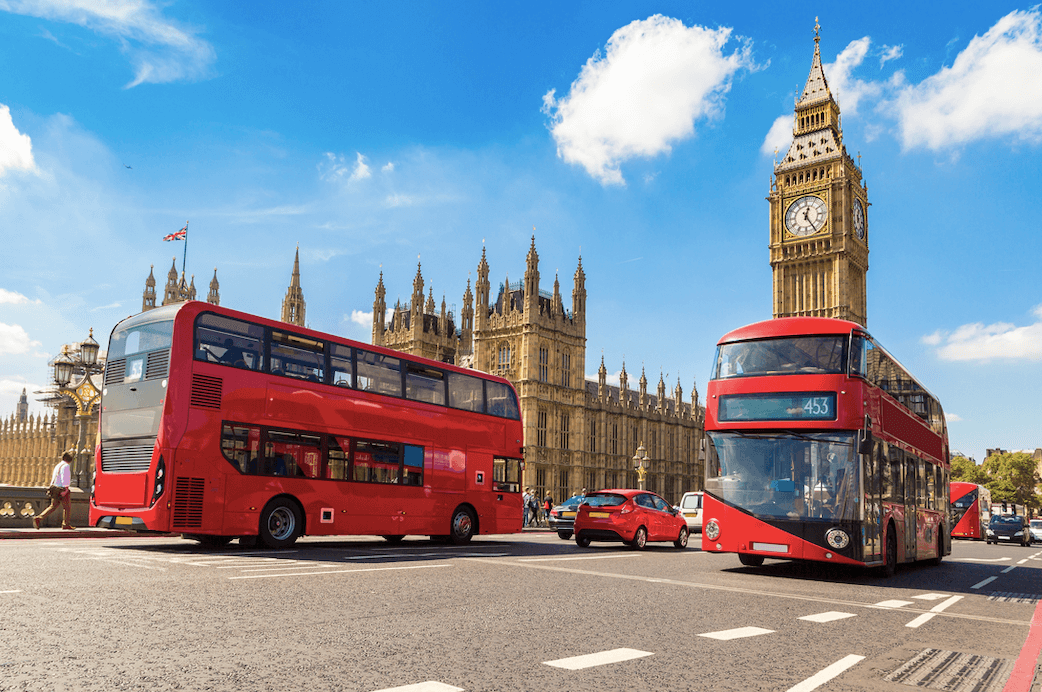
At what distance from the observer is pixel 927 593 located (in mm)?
11250

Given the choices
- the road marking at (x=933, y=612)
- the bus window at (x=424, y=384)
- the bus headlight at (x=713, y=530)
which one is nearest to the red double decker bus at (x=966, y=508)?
the bus headlight at (x=713, y=530)

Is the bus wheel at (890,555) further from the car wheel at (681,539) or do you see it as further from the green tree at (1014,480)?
the green tree at (1014,480)

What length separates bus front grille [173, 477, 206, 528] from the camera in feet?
41.0

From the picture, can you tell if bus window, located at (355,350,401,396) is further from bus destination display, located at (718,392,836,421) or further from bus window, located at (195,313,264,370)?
bus destination display, located at (718,392,836,421)

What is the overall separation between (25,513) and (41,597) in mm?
13988

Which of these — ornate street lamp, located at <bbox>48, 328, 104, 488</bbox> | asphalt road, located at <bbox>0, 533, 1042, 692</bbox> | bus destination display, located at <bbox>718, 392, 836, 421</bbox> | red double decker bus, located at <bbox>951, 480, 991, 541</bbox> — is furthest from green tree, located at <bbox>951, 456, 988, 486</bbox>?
asphalt road, located at <bbox>0, 533, 1042, 692</bbox>

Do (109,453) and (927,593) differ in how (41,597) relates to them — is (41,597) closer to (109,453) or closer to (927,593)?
(109,453)

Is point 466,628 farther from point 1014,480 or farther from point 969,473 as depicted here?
point 969,473

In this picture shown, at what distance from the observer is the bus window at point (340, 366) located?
15109 millimetres

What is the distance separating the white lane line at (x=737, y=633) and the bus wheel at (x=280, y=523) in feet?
30.5

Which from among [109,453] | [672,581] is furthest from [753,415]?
[109,453]

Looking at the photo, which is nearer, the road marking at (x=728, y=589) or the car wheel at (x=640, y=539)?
the road marking at (x=728, y=589)

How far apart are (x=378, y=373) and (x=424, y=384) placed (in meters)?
1.32

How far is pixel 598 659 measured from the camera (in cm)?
541
